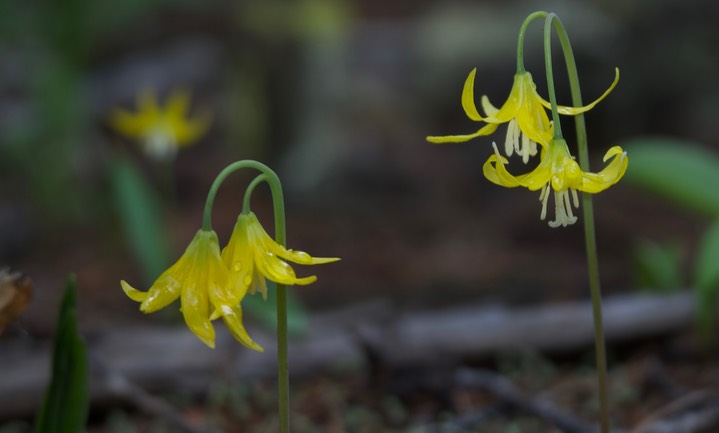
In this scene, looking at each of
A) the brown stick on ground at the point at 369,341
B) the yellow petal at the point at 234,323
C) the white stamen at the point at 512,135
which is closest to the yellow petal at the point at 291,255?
the yellow petal at the point at 234,323

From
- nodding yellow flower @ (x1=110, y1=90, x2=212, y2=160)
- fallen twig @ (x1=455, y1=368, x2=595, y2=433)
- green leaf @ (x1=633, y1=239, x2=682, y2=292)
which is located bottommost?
fallen twig @ (x1=455, y1=368, x2=595, y2=433)

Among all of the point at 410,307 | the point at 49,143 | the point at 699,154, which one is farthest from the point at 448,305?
the point at 49,143

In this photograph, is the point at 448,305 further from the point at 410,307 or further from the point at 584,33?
the point at 584,33

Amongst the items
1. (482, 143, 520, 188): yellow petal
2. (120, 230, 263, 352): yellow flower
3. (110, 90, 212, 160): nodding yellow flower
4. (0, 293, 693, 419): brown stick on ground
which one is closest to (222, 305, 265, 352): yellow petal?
(120, 230, 263, 352): yellow flower

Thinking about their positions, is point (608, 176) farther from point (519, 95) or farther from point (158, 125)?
point (158, 125)

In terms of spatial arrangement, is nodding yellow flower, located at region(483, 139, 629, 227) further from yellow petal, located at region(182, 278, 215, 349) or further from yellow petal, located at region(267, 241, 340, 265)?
yellow petal, located at region(182, 278, 215, 349)

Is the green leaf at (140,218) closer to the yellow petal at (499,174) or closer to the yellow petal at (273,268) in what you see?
the yellow petal at (273,268)

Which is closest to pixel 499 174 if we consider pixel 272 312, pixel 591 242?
pixel 591 242
